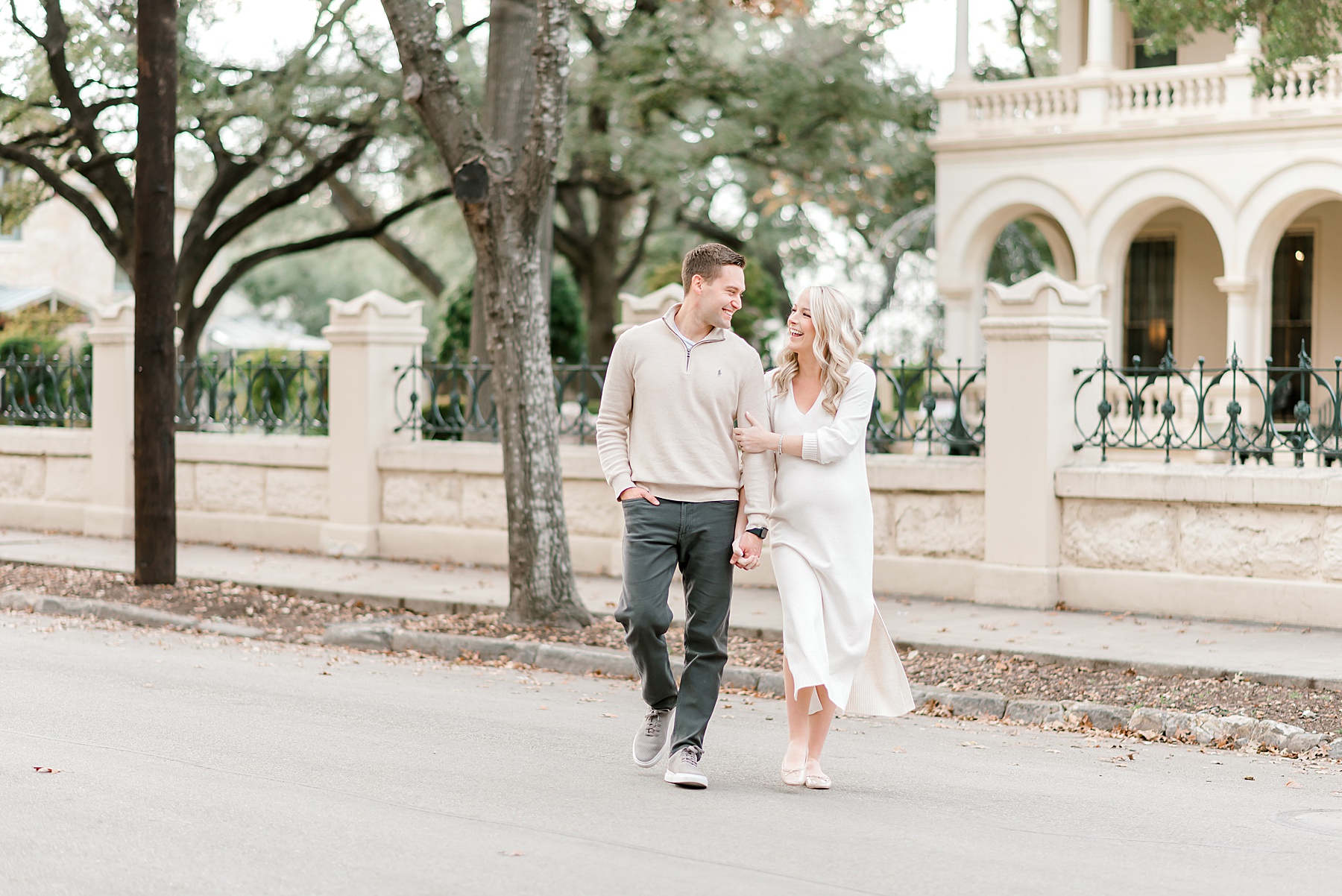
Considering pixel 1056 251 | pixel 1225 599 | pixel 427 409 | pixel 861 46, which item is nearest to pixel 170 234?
pixel 427 409

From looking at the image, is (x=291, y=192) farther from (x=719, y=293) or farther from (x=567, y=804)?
(x=567, y=804)

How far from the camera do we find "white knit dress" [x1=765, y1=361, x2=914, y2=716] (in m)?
5.76

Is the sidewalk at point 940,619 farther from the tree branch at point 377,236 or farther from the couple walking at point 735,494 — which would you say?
the tree branch at point 377,236

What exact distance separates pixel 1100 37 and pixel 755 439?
16113 mm

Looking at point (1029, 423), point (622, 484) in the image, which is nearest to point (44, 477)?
point (1029, 423)

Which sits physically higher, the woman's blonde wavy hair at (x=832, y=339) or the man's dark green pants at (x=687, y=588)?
the woman's blonde wavy hair at (x=832, y=339)

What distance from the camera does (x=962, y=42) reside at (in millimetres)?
20906

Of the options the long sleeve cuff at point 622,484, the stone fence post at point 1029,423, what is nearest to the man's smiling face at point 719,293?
the long sleeve cuff at point 622,484

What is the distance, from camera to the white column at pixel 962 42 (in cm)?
2088

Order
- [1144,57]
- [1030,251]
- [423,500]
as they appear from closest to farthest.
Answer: [423,500] → [1144,57] → [1030,251]

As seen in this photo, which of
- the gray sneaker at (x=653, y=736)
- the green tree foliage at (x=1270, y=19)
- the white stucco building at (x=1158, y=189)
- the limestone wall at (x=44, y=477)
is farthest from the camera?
the white stucco building at (x=1158, y=189)

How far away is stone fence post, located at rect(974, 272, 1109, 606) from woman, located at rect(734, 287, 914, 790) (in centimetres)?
504

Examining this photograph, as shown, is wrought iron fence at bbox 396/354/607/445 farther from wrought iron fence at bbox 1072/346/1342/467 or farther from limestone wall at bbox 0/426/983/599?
wrought iron fence at bbox 1072/346/1342/467

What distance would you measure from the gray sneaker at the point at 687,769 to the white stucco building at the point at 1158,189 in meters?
14.8
